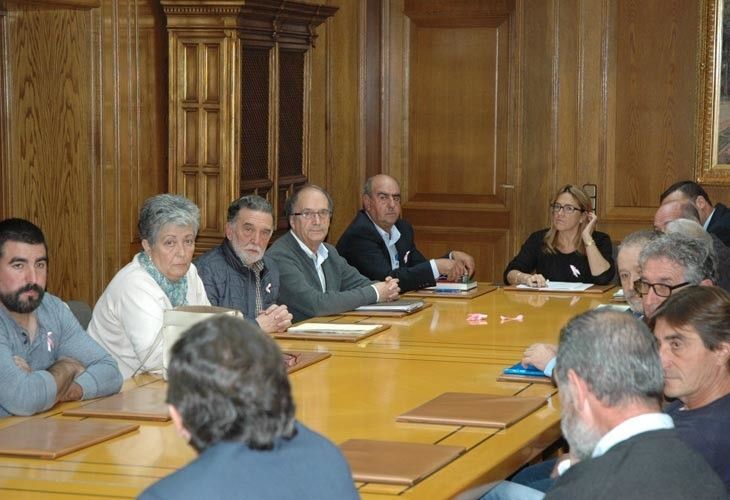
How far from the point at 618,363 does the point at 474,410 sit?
1.33 metres

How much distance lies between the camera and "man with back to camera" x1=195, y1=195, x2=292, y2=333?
568 centimetres

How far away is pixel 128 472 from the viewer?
3.13 metres

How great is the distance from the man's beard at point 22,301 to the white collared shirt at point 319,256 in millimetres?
2314

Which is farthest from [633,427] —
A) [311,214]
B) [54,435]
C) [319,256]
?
[319,256]

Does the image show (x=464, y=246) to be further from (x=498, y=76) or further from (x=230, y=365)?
(x=230, y=365)

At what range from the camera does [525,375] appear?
440cm

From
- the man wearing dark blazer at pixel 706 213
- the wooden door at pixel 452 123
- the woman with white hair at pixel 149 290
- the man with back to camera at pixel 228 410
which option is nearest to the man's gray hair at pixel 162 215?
the woman with white hair at pixel 149 290

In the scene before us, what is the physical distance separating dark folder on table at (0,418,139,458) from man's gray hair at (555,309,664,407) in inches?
56.2

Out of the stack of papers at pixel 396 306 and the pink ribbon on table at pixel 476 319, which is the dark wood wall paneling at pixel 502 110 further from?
the pink ribbon on table at pixel 476 319

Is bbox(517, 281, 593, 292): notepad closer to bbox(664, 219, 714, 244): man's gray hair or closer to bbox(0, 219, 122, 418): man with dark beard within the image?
bbox(664, 219, 714, 244): man's gray hair

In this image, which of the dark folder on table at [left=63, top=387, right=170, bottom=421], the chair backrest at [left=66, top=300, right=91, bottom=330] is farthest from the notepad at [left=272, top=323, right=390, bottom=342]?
the dark folder on table at [left=63, top=387, right=170, bottom=421]

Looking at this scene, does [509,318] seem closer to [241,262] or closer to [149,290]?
[241,262]

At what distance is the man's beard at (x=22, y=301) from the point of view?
406 centimetres

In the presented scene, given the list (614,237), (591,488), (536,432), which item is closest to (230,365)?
(591,488)
